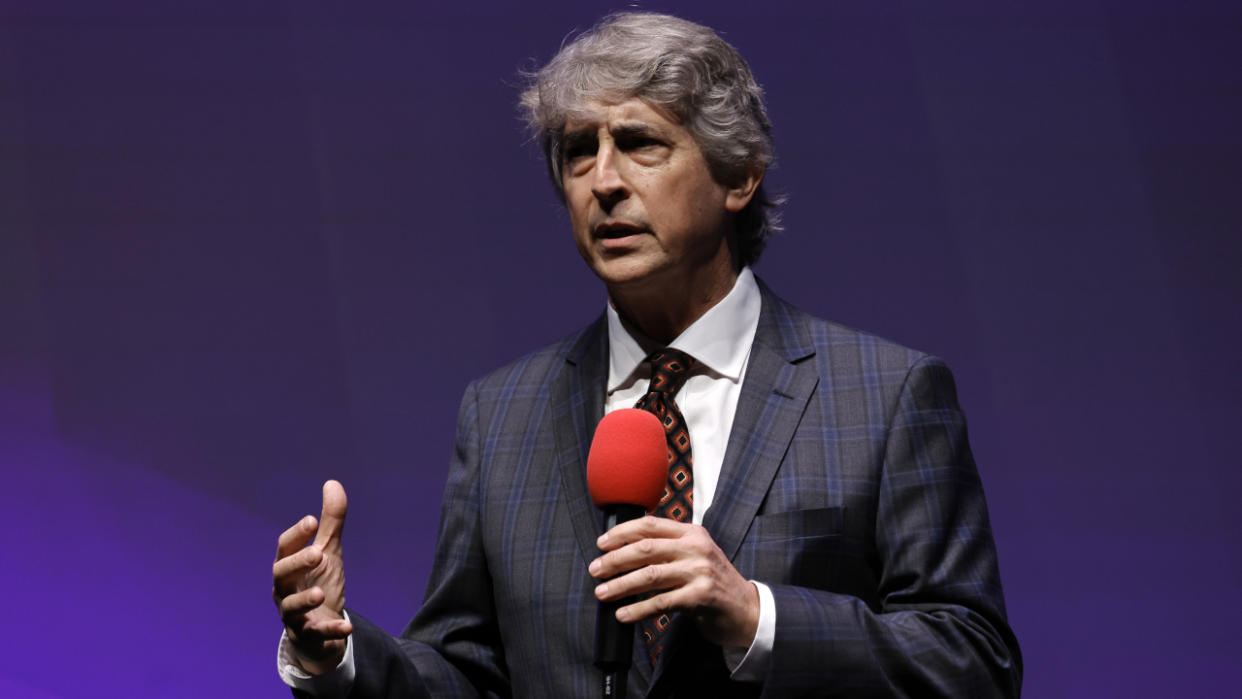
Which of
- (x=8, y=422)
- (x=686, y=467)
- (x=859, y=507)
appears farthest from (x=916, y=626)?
(x=8, y=422)

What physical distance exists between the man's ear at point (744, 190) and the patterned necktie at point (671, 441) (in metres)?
0.27

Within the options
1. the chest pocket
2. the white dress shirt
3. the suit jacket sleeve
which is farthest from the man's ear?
the chest pocket

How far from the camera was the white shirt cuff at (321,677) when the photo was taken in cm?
173

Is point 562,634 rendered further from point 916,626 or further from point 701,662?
point 916,626

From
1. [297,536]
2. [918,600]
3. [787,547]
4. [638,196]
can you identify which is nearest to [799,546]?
[787,547]

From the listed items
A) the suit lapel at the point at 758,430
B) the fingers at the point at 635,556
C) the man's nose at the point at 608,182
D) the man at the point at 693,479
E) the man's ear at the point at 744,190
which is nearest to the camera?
the fingers at the point at 635,556

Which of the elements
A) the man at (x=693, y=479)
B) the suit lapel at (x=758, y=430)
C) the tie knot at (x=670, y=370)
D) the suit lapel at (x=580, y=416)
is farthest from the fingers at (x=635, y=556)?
the tie knot at (x=670, y=370)

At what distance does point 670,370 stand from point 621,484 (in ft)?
1.74

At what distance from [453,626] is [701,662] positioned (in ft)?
1.48

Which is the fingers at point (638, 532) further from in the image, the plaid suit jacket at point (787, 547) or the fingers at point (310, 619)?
the fingers at point (310, 619)

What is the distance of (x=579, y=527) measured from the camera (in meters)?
1.89

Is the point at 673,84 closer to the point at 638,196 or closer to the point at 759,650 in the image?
the point at 638,196

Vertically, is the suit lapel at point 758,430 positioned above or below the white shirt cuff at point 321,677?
above

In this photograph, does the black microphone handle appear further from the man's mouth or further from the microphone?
the man's mouth
